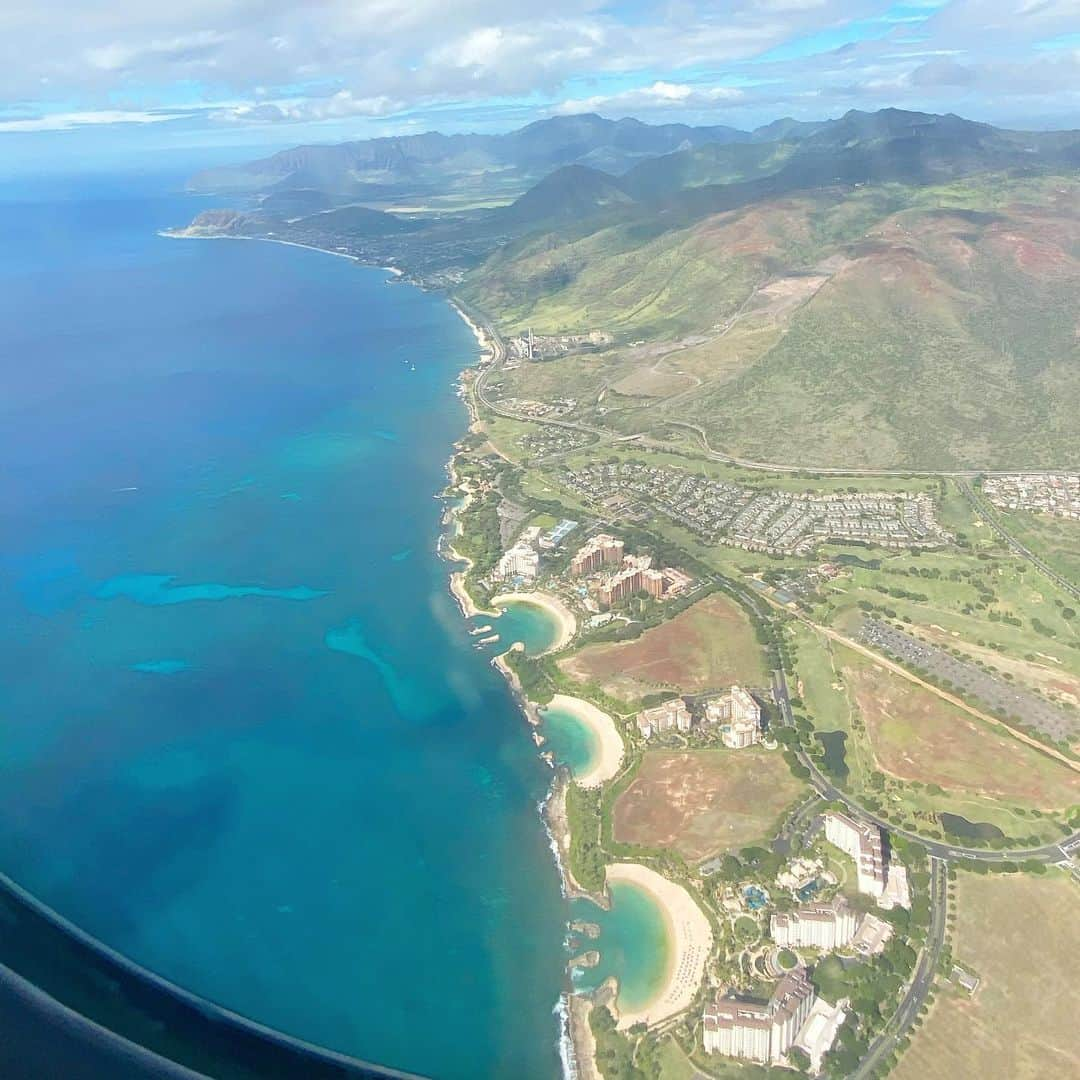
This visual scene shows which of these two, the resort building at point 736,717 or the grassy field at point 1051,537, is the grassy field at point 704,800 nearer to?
the resort building at point 736,717

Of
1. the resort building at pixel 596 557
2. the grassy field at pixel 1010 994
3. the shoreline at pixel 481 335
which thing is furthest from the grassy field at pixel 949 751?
the shoreline at pixel 481 335

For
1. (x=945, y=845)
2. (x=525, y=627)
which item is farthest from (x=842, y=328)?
(x=945, y=845)

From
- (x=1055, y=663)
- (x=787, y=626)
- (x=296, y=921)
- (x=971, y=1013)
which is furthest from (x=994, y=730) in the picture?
(x=296, y=921)

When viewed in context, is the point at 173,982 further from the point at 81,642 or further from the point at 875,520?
the point at 875,520

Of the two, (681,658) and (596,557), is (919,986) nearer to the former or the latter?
(681,658)

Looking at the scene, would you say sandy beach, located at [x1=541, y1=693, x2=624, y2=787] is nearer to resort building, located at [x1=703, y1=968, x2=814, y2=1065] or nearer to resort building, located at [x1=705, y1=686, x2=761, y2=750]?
resort building, located at [x1=705, y1=686, x2=761, y2=750]
